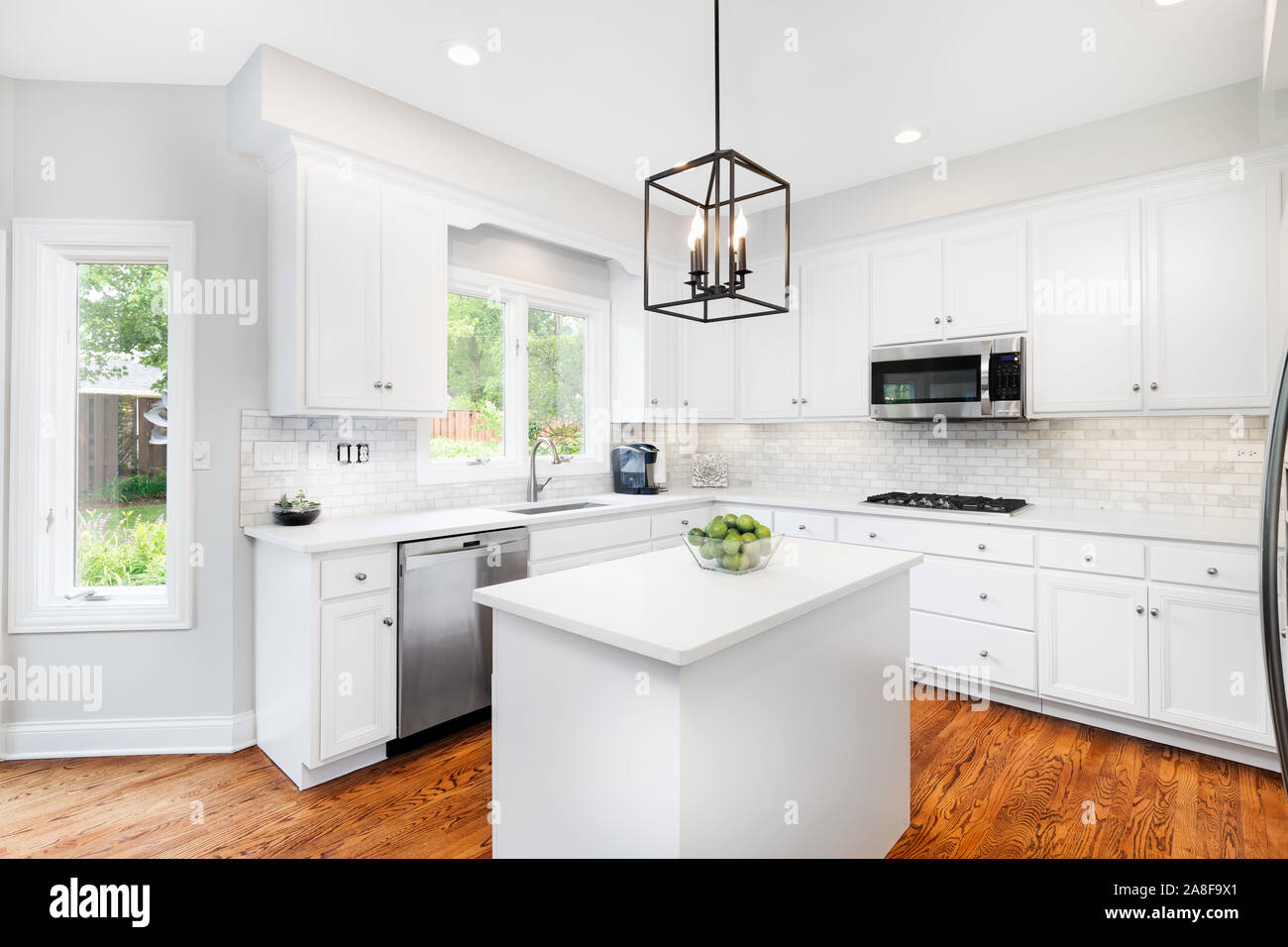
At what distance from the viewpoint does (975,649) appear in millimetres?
3217

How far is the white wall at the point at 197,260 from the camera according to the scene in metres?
2.66

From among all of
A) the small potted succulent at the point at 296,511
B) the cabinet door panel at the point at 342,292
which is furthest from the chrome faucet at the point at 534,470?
the small potted succulent at the point at 296,511

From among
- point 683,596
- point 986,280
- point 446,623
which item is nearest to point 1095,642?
point 986,280

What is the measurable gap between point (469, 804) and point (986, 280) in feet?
11.2

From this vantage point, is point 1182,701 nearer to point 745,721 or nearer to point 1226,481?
point 1226,481

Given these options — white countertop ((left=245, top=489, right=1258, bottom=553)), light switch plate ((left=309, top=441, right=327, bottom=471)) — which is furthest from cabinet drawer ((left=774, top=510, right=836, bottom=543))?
light switch plate ((left=309, top=441, right=327, bottom=471))

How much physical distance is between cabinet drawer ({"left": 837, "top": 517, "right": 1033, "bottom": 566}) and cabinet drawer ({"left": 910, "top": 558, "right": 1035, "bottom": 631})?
5cm

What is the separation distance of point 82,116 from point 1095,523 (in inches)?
181

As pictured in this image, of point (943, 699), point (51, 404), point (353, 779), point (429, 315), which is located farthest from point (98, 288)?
point (943, 699)

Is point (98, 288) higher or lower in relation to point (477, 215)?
lower

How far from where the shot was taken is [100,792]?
95.7 inches

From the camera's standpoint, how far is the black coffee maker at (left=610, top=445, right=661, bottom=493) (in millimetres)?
4223

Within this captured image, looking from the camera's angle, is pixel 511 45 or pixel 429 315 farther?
pixel 429 315

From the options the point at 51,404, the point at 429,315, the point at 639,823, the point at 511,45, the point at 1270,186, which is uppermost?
the point at 511,45
